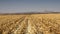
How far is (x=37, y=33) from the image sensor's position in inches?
597

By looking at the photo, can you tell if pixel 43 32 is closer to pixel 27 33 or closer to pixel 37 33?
pixel 37 33

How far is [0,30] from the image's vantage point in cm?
1578

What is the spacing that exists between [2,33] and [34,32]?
229 cm

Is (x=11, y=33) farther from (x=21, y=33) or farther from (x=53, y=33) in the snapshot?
(x=53, y=33)

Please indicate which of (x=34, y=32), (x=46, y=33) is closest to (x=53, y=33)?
(x=46, y=33)

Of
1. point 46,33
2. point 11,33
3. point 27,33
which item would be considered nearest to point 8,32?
point 11,33

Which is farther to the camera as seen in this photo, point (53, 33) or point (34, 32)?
point (34, 32)

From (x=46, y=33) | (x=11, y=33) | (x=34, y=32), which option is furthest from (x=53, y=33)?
(x=11, y=33)

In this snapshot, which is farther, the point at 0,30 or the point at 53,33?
the point at 0,30

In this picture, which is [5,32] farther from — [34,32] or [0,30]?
[34,32]

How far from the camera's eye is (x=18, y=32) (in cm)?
1520

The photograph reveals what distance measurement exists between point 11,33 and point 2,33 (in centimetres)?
70

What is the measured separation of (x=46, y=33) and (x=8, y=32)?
8.95 ft

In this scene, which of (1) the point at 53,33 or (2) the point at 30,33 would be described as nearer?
(1) the point at 53,33
